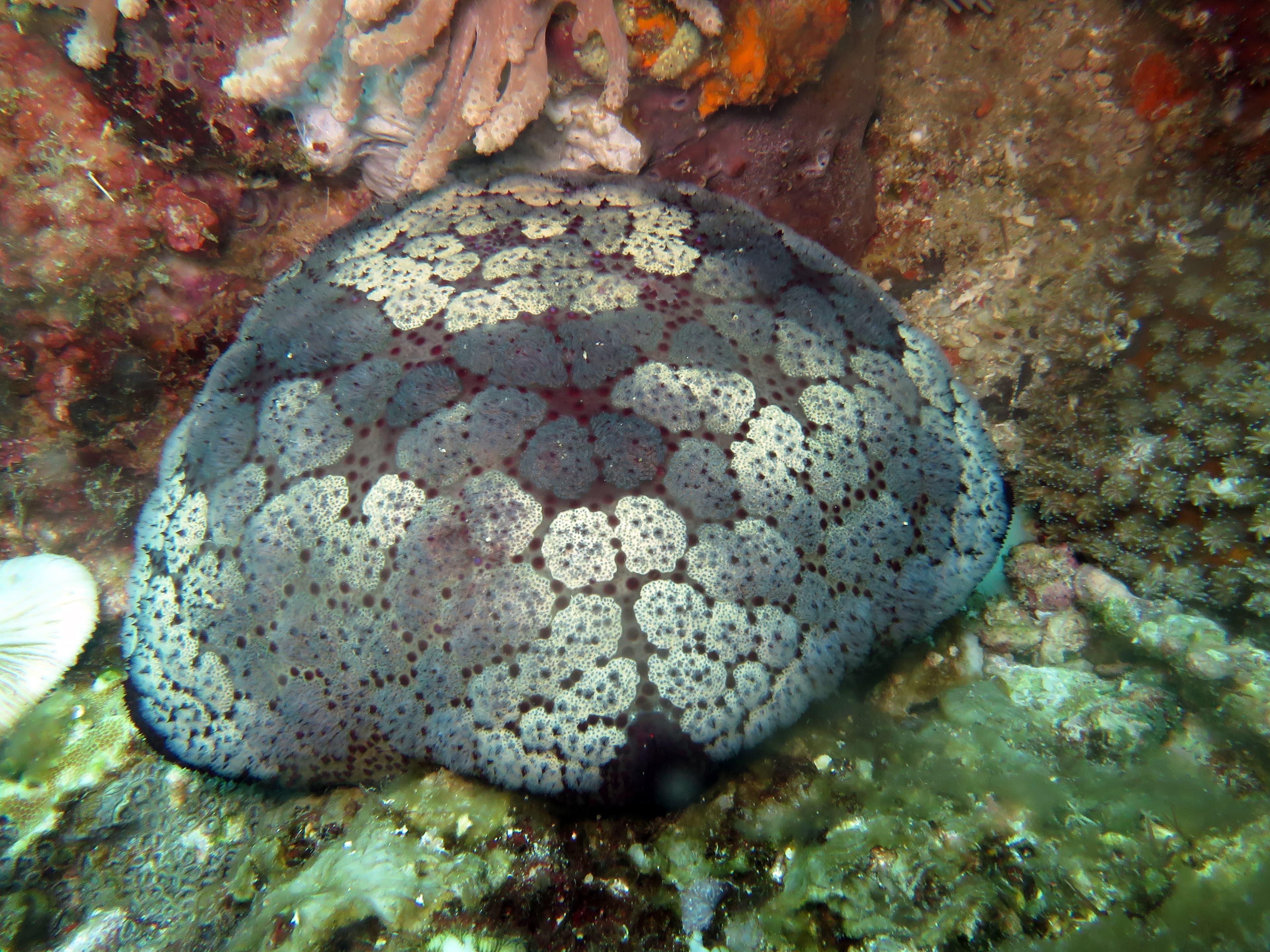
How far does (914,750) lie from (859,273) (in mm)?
2463

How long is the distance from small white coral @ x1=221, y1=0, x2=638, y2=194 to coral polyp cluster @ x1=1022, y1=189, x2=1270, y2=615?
3.07 m

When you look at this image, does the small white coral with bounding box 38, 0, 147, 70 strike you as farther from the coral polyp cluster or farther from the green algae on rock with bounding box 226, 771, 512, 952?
the coral polyp cluster

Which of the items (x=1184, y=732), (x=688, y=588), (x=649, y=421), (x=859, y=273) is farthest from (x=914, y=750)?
(x=859, y=273)

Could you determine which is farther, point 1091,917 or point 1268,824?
point 1268,824

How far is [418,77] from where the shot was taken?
2982mm

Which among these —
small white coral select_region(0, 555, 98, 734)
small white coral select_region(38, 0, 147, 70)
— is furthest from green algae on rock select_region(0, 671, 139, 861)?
small white coral select_region(38, 0, 147, 70)

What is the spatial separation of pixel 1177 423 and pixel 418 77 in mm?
4494

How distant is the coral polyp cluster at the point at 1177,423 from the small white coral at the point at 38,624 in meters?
5.82

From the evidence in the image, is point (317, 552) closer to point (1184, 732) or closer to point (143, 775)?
point (143, 775)

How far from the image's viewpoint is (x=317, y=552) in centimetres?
244

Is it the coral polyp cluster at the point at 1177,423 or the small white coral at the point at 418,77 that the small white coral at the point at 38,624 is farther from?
the coral polyp cluster at the point at 1177,423

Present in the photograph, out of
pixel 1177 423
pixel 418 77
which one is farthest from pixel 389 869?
pixel 1177 423

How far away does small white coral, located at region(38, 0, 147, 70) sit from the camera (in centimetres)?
252

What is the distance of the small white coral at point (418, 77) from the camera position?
2.72m
